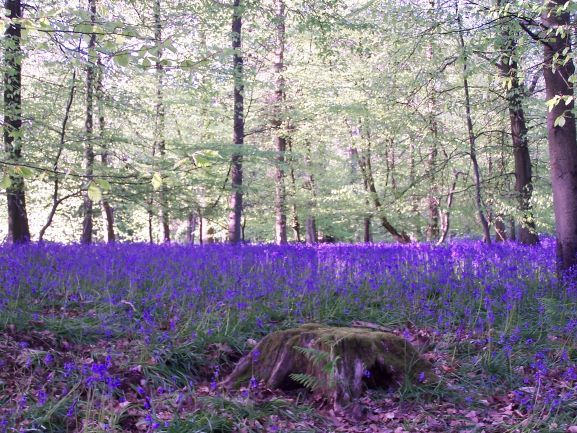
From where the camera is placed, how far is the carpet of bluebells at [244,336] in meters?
3.46

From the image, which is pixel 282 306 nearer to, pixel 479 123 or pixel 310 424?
pixel 310 424

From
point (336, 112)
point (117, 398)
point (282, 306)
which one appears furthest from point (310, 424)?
point (336, 112)

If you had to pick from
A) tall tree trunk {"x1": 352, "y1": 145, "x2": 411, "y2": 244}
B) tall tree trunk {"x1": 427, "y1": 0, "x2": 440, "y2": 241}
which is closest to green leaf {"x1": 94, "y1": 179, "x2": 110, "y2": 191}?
tall tree trunk {"x1": 427, "y1": 0, "x2": 440, "y2": 241}

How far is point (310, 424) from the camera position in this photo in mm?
3512

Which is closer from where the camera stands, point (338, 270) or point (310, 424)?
point (310, 424)

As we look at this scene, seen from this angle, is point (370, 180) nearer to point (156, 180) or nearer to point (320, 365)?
point (320, 365)

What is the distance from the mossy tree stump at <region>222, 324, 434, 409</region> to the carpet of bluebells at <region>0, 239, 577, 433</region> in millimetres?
145

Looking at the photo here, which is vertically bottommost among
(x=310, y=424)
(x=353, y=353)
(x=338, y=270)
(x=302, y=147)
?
(x=310, y=424)

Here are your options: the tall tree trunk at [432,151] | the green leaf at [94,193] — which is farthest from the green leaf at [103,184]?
the tall tree trunk at [432,151]

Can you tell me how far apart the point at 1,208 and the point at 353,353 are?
24999 millimetres

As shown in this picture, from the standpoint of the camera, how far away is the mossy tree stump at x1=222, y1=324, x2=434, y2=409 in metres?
3.89

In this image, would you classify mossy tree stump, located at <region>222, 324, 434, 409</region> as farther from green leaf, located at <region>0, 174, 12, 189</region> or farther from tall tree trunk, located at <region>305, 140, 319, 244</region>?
tall tree trunk, located at <region>305, 140, 319, 244</region>

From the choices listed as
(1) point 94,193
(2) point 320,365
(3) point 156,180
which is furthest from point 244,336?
(1) point 94,193

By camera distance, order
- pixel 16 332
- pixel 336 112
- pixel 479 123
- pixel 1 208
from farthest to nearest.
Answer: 1. pixel 1 208
2. pixel 336 112
3. pixel 479 123
4. pixel 16 332
